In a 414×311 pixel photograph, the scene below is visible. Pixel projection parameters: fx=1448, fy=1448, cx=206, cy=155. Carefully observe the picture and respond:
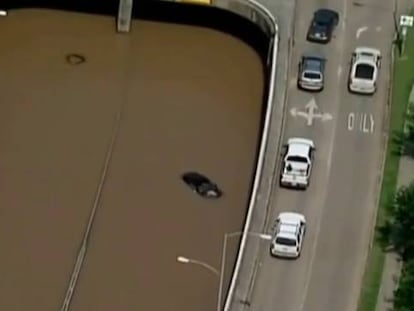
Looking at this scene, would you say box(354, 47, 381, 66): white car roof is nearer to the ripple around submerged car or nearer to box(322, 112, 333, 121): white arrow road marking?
box(322, 112, 333, 121): white arrow road marking

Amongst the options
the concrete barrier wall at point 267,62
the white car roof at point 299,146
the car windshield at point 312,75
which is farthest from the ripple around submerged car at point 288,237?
the car windshield at point 312,75

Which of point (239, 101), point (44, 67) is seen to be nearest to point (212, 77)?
point (239, 101)

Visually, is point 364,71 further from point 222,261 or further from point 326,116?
point 222,261

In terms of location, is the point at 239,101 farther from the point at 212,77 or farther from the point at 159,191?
the point at 159,191

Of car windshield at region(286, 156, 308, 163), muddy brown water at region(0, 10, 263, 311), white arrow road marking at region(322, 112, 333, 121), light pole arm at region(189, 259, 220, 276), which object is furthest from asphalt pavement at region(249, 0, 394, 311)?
muddy brown water at region(0, 10, 263, 311)

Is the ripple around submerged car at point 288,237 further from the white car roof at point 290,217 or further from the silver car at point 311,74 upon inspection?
the silver car at point 311,74
